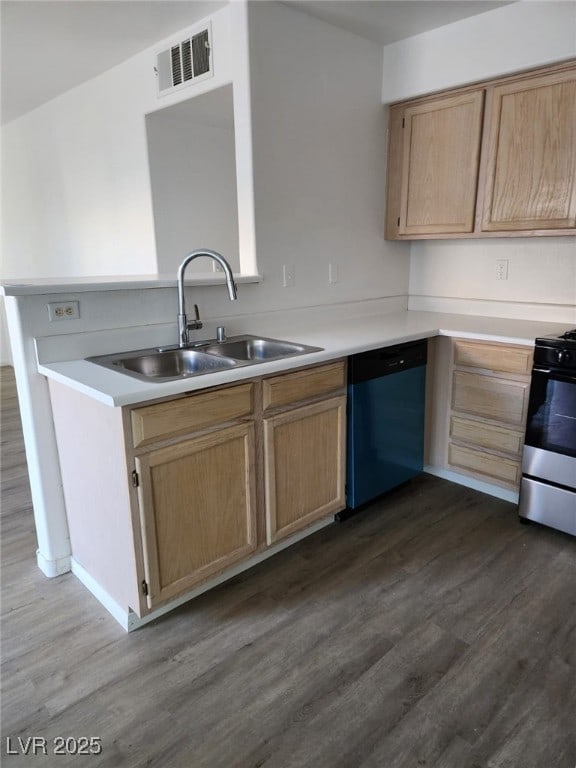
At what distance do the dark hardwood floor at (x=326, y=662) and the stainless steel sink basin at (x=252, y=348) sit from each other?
0.89 m

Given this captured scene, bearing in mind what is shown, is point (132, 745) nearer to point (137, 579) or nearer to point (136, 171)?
point (137, 579)

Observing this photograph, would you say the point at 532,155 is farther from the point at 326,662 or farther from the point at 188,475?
the point at 326,662

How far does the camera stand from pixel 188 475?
5.70ft

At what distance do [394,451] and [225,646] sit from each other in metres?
1.28

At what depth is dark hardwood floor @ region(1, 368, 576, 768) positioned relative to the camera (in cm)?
138

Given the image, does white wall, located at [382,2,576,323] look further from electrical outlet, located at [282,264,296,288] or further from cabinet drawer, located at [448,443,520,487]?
electrical outlet, located at [282,264,296,288]


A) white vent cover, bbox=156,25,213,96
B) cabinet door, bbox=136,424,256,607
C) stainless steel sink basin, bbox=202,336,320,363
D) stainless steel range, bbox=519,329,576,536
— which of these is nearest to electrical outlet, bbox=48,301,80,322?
stainless steel sink basin, bbox=202,336,320,363

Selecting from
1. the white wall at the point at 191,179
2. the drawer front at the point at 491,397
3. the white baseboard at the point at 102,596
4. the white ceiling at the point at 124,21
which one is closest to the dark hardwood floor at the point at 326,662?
the white baseboard at the point at 102,596

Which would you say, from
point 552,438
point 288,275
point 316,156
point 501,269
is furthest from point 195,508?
point 501,269

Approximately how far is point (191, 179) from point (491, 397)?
2477mm

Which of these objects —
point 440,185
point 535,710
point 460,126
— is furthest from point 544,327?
point 535,710

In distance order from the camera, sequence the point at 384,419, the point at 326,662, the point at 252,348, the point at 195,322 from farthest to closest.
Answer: the point at 384,419, the point at 252,348, the point at 195,322, the point at 326,662

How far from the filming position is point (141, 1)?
2.37m

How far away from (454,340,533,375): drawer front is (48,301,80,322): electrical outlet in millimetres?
1853
